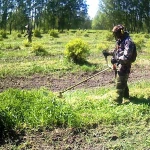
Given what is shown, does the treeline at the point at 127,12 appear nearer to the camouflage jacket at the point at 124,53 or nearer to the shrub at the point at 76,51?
the shrub at the point at 76,51

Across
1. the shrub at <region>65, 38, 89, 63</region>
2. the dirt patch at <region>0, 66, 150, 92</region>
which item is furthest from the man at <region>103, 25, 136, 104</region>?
the shrub at <region>65, 38, 89, 63</region>

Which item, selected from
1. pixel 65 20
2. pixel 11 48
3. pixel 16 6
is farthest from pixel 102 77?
pixel 16 6

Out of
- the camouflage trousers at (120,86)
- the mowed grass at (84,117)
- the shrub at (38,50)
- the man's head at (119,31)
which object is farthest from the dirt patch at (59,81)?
the shrub at (38,50)

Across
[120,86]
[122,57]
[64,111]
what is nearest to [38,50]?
[120,86]

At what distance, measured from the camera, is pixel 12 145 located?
203 inches

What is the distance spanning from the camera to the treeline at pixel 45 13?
5156cm

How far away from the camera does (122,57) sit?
685 centimetres

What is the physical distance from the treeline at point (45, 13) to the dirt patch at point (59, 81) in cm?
3804

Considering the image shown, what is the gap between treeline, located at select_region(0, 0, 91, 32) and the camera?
51.6 metres

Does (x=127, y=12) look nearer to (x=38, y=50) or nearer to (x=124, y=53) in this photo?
(x=38, y=50)

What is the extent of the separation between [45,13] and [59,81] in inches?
1668

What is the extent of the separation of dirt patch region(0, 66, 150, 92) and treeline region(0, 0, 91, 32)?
3804 centimetres

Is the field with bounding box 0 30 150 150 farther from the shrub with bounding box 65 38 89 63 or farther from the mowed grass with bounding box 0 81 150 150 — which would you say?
the shrub with bounding box 65 38 89 63

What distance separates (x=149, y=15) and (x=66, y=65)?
43.1m
